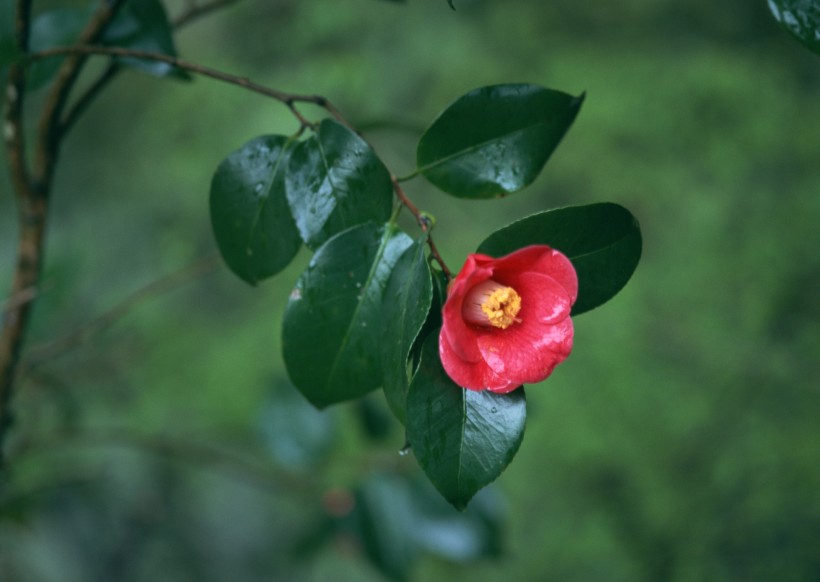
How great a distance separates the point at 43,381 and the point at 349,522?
44 centimetres

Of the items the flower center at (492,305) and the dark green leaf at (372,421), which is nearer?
the flower center at (492,305)

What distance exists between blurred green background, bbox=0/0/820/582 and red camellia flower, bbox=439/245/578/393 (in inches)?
26.5

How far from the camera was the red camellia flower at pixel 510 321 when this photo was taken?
375mm

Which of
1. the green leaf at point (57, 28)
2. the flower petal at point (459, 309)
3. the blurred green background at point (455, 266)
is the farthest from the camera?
the blurred green background at point (455, 266)

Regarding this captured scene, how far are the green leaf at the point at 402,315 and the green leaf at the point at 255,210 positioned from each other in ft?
0.30

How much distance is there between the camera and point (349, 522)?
3.43ft

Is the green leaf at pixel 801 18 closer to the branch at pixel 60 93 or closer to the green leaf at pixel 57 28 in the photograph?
the branch at pixel 60 93

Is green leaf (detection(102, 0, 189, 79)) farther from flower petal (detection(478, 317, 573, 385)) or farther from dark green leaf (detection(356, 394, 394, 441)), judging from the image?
dark green leaf (detection(356, 394, 394, 441))

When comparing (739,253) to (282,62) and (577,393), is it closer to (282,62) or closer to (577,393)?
(577,393)

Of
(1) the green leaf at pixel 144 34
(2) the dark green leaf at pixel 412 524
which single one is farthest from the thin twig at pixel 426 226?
(2) the dark green leaf at pixel 412 524

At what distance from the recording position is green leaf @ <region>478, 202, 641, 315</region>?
395 millimetres

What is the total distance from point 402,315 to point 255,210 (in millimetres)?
140

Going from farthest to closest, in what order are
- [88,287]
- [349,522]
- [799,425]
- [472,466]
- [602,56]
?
1. [88,287]
2. [602,56]
3. [799,425]
4. [349,522]
5. [472,466]

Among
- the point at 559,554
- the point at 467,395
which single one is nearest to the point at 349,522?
the point at 559,554
